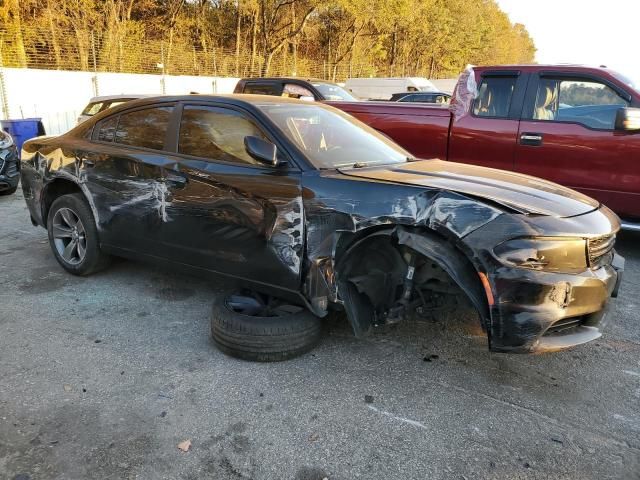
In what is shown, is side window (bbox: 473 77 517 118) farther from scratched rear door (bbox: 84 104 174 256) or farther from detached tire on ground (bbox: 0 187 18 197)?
detached tire on ground (bbox: 0 187 18 197)

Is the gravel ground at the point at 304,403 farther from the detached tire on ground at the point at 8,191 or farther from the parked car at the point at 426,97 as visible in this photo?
the parked car at the point at 426,97

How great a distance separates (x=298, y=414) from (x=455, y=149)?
4.33 metres

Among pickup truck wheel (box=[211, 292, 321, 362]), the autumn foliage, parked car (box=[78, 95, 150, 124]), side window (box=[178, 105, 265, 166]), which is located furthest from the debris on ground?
the autumn foliage

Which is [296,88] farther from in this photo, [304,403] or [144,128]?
[304,403]

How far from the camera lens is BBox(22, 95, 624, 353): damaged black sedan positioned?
2.64 meters

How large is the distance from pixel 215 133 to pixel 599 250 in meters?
2.57

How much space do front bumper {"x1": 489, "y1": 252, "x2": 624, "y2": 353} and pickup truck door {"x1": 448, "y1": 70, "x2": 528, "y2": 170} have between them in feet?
11.0

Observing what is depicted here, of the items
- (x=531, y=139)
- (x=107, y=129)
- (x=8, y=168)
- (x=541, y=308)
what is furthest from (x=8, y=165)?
(x=541, y=308)

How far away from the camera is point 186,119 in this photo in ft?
12.5

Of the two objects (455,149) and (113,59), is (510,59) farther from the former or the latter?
(455,149)

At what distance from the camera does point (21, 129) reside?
428 inches

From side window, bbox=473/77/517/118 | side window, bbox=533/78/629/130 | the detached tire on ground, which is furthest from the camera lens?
the detached tire on ground

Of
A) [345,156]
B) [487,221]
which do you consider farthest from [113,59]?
[487,221]

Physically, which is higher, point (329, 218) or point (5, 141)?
point (329, 218)
